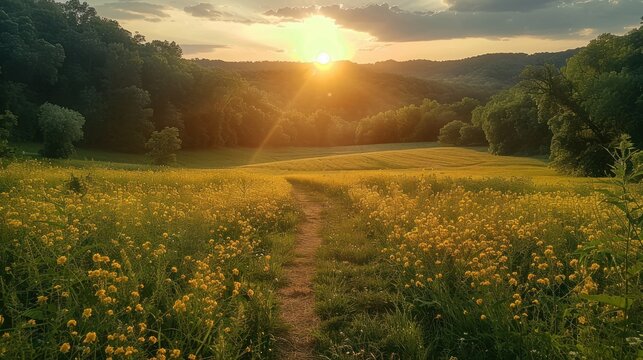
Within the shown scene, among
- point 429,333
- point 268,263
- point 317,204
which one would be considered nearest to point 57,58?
point 317,204

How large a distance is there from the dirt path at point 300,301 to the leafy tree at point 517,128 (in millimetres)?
59377

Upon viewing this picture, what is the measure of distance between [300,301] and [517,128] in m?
64.2

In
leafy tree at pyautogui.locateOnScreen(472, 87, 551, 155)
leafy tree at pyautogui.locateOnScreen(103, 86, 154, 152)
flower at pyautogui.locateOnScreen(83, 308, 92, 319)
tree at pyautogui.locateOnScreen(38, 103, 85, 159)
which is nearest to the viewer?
flower at pyautogui.locateOnScreen(83, 308, 92, 319)

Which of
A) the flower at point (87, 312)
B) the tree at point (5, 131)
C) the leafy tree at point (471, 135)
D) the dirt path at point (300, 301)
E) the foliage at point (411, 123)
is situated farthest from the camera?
the foliage at point (411, 123)

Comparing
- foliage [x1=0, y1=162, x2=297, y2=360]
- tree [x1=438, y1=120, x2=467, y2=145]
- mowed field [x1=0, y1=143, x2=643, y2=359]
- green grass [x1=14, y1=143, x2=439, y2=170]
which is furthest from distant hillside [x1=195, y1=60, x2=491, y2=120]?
foliage [x1=0, y1=162, x2=297, y2=360]

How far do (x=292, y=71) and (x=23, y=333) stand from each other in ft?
656

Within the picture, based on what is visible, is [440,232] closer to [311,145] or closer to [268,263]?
[268,263]

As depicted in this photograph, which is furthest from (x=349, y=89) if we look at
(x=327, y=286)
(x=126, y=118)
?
(x=327, y=286)

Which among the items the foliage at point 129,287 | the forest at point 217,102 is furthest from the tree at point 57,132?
the foliage at point 129,287

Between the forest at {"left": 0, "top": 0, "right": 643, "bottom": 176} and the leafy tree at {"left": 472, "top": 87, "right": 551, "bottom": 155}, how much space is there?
156 millimetres

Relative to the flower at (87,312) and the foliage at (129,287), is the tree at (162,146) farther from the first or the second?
the flower at (87,312)

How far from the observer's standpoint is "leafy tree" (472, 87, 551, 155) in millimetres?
64375

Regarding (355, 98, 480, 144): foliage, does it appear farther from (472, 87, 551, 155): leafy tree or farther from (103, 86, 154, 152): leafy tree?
(103, 86, 154, 152): leafy tree

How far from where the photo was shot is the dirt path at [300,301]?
5754 millimetres
